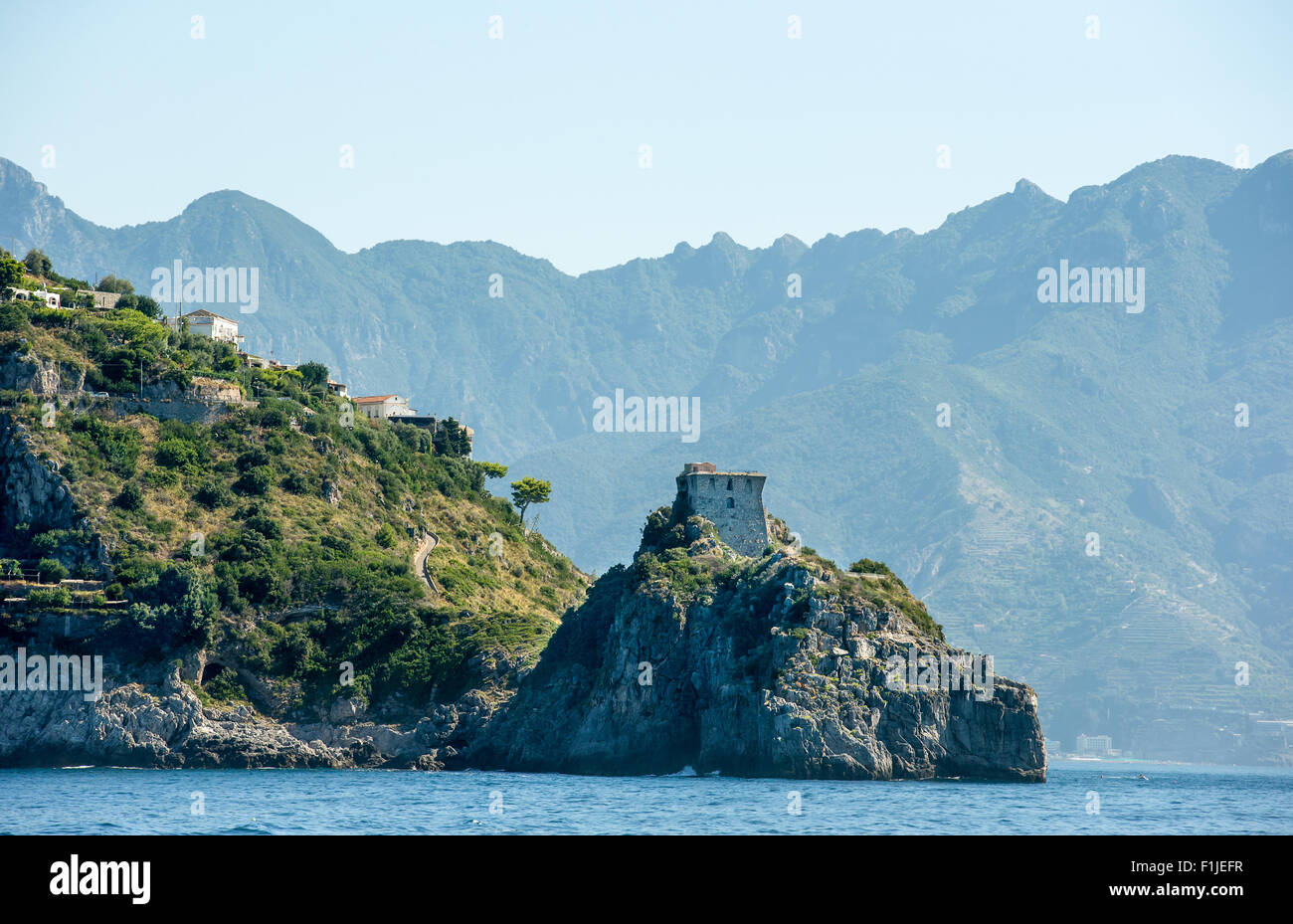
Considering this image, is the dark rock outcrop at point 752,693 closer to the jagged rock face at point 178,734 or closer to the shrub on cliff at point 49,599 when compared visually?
the jagged rock face at point 178,734

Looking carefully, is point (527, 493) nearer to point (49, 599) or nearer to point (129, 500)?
point (129, 500)

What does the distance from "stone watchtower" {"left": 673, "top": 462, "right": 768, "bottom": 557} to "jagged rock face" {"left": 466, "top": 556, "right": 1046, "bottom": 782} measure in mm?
9190

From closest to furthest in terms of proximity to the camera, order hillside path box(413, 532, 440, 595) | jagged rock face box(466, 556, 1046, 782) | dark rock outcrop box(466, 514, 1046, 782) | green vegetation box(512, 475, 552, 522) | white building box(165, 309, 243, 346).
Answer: jagged rock face box(466, 556, 1046, 782)
dark rock outcrop box(466, 514, 1046, 782)
hillside path box(413, 532, 440, 595)
white building box(165, 309, 243, 346)
green vegetation box(512, 475, 552, 522)

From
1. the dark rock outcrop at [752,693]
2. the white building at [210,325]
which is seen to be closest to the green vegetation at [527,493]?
the white building at [210,325]

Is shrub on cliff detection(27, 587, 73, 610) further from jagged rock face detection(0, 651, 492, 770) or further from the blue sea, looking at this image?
the blue sea

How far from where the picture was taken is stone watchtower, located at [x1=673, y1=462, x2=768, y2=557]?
10944cm

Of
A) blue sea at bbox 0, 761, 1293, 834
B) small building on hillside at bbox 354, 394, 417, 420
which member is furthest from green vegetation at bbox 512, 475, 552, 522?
blue sea at bbox 0, 761, 1293, 834

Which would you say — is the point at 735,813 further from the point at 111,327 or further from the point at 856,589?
the point at 111,327

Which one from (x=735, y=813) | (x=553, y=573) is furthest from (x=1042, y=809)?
(x=553, y=573)

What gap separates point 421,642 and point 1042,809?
49.5 meters

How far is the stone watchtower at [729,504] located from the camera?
109 meters

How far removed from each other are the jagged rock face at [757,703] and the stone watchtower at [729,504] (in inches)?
362
